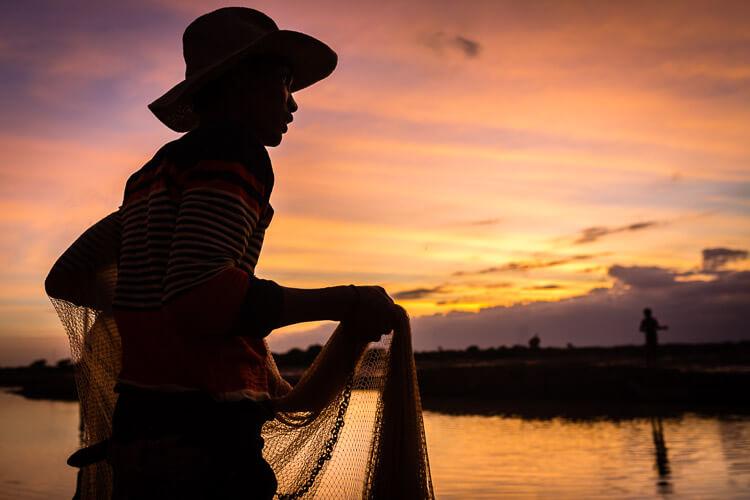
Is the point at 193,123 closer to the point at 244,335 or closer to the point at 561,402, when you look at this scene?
the point at 244,335

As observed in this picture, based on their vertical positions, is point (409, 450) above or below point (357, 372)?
below

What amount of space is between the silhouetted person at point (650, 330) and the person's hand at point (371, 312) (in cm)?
2335

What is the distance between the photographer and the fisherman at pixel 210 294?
1.73 meters

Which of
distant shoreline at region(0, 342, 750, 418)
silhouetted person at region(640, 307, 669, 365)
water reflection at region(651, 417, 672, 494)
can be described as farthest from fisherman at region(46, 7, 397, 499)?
silhouetted person at region(640, 307, 669, 365)

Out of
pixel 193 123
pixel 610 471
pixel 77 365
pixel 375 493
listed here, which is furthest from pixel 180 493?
pixel 610 471

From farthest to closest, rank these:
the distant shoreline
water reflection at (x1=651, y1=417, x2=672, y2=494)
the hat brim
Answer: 1. the distant shoreline
2. water reflection at (x1=651, y1=417, x2=672, y2=494)
3. the hat brim

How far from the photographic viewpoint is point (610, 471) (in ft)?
30.5

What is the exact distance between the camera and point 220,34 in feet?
6.85

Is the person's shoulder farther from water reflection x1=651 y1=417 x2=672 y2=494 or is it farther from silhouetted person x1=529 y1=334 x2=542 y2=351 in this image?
silhouetted person x1=529 y1=334 x2=542 y2=351

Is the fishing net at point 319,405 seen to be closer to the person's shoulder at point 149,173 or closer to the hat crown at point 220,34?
the person's shoulder at point 149,173

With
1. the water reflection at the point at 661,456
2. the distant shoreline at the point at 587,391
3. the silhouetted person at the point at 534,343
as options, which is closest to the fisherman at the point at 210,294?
the water reflection at the point at 661,456

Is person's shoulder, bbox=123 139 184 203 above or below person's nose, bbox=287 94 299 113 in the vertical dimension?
below

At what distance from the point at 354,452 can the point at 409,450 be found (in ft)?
0.68

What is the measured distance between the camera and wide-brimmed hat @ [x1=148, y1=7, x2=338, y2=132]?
2.00m
